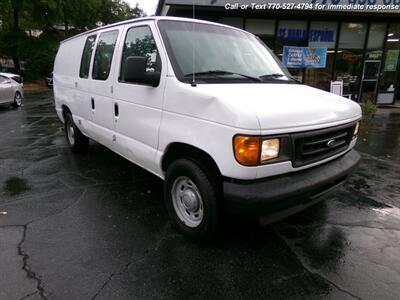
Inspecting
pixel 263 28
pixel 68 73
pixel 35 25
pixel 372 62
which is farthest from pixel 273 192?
pixel 35 25

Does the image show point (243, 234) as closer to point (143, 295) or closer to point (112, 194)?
point (143, 295)

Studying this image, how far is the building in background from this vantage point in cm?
1277

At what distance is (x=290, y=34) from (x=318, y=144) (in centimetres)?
1189

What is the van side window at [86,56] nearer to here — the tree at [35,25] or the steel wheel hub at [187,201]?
the steel wheel hub at [187,201]

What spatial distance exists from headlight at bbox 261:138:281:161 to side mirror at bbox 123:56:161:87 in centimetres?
136

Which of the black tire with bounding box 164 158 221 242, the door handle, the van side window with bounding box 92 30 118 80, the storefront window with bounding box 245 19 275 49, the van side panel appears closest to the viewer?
the black tire with bounding box 164 158 221 242

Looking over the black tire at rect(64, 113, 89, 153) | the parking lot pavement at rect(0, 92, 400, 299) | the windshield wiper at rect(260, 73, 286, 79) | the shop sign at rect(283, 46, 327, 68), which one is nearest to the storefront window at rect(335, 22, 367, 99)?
the shop sign at rect(283, 46, 327, 68)

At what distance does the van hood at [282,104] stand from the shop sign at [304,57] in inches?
427

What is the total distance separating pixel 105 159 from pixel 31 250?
3022 millimetres

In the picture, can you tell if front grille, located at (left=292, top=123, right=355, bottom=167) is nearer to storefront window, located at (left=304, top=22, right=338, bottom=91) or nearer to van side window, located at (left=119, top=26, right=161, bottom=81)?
van side window, located at (left=119, top=26, right=161, bottom=81)

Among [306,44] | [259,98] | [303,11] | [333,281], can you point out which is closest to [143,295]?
[333,281]

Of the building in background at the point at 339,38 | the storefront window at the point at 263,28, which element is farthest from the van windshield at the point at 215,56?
the storefront window at the point at 263,28

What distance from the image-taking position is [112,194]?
4531 mm

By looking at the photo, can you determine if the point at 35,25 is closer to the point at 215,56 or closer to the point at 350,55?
the point at 350,55
